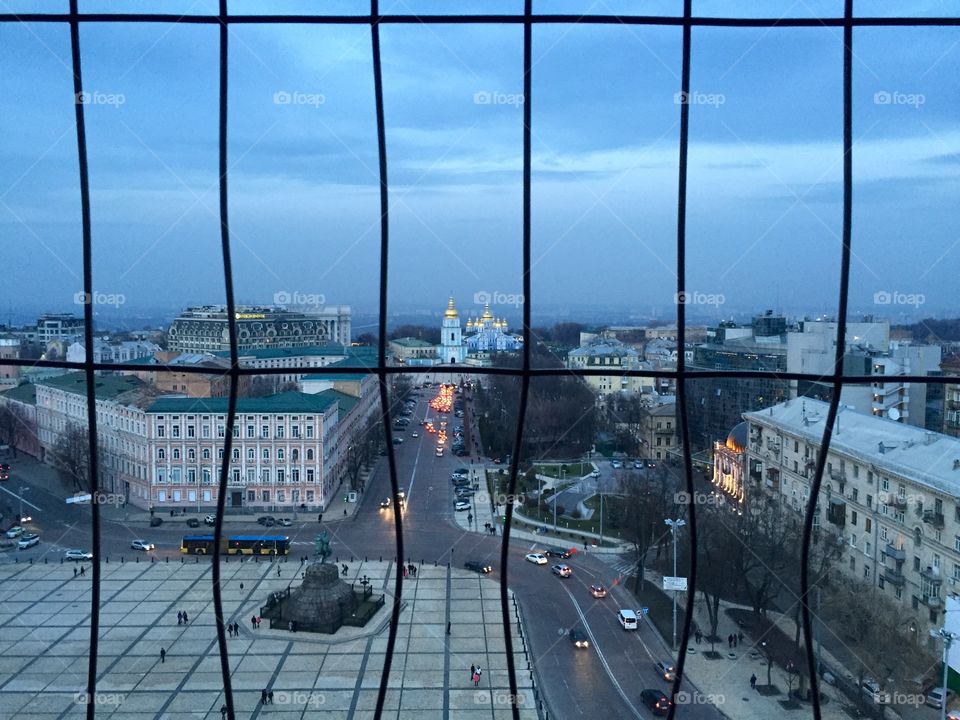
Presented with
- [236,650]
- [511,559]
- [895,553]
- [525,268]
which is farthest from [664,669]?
[525,268]

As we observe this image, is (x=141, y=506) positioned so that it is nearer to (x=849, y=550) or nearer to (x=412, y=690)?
(x=412, y=690)

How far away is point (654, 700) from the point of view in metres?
7.89

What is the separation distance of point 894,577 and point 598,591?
4.82 meters

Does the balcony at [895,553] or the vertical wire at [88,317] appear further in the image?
the balcony at [895,553]

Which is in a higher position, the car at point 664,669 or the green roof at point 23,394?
the green roof at point 23,394

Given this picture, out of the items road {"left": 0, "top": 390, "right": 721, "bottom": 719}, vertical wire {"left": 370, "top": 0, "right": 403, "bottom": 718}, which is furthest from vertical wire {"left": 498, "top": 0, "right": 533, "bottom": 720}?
road {"left": 0, "top": 390, "right": 721, "bottom": 719}

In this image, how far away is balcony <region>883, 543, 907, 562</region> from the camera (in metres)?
6.80

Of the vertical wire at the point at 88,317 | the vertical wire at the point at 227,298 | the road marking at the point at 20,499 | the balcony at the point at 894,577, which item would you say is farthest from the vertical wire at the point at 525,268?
the road marking at the point at 20,499

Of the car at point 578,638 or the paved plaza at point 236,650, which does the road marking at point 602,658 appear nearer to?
the car at point 578,638

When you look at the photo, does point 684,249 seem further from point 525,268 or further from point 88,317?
point 88,317

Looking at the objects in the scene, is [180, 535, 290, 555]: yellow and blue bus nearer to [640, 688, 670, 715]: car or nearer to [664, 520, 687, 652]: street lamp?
[664, 520, 687, 652]: street lamp

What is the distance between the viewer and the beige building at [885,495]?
239 inches

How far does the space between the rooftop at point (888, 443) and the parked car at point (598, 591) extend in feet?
14.0

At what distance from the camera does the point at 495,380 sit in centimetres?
870
